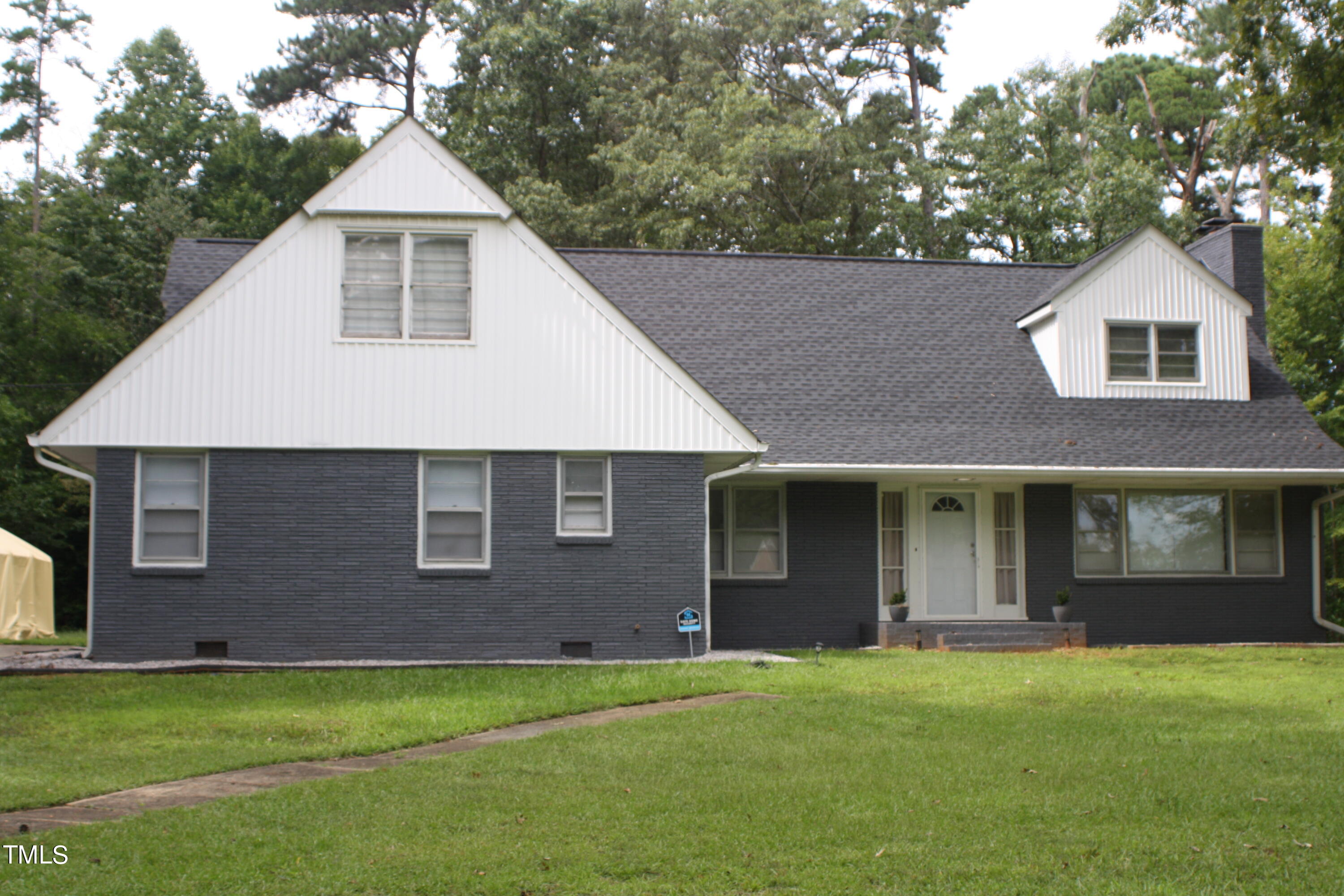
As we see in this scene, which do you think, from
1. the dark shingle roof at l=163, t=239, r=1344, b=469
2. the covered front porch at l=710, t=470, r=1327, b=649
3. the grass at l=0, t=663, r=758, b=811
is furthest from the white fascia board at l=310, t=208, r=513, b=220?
the grass at l=0, t=663, r=758, b=811

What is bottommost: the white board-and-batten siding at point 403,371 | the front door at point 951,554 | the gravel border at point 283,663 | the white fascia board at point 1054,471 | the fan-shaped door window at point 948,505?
the gravel border at point 283,663

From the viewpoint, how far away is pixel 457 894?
5.32 m

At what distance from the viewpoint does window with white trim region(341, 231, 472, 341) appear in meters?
15.8

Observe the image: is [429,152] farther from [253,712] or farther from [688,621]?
[253,712]

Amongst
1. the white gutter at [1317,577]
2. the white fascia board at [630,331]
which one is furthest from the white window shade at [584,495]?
the white gutter at [1317,577]

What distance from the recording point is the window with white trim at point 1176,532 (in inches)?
758

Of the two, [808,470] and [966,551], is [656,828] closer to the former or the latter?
[808,470]

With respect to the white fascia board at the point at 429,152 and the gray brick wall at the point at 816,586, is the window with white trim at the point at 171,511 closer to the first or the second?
the white fascia board at the point at 429,152

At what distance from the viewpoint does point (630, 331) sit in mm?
15922

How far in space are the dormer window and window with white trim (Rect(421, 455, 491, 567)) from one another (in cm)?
1049

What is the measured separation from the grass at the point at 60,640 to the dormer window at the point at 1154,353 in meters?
17.5

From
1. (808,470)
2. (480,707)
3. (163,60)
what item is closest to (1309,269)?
(808,470)

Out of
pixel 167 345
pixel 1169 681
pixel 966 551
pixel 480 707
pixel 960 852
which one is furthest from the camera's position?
pixel 966 551

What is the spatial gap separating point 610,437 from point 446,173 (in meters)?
3.93
